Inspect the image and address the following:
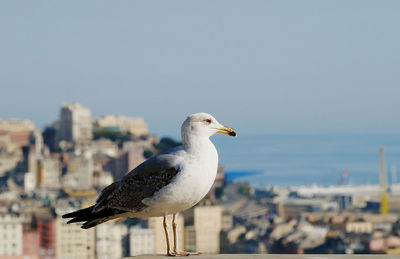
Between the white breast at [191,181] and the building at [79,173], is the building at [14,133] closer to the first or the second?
the building at [79,173]

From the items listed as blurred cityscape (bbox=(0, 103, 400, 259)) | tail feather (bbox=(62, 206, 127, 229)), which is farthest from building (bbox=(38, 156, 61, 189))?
tail feather (bbox=(62, 206, 127, 229))

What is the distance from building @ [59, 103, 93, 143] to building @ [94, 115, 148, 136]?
1084 mm

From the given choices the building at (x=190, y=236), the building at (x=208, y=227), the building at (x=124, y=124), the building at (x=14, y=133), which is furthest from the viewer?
the building at (x=124, y=124)

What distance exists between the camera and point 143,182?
1.59m

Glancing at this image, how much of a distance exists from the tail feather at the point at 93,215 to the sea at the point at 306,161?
107ft

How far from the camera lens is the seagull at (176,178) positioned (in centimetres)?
156

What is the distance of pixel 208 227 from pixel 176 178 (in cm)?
1730

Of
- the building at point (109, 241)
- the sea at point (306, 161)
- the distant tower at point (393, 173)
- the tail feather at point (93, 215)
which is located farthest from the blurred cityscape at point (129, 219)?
the tail feather at point (93, 215)

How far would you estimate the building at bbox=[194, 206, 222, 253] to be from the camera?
18172 mm

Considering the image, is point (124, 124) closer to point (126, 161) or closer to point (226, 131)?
point (126, 161)

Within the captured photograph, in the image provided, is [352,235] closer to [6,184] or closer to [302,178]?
[6,184]

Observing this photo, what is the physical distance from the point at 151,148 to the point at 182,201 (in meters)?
28.9

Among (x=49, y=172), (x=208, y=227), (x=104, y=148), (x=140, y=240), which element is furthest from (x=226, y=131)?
(x=104, y=148)

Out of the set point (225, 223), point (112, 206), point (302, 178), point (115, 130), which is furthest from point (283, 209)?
point (112, 206)
